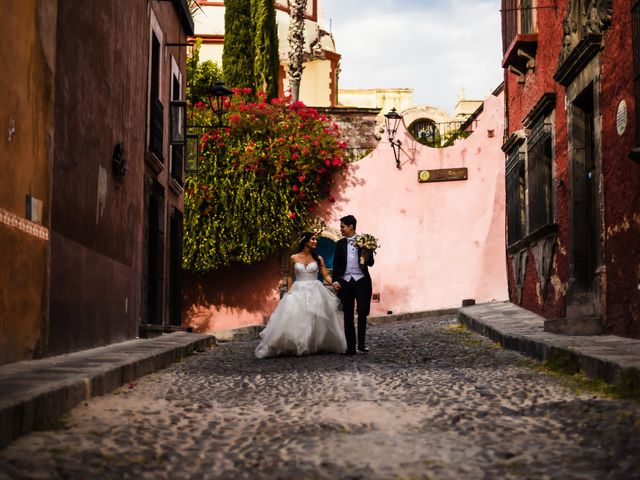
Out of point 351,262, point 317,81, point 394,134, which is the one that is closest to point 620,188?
point 351,262

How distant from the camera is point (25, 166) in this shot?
744 cm

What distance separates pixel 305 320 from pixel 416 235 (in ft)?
41.6

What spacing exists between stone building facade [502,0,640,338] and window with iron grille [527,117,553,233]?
0.02m

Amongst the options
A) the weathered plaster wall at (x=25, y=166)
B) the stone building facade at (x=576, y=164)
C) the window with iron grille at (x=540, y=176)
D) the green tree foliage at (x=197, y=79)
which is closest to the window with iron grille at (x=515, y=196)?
the stone building facade at (x=576, y=164)

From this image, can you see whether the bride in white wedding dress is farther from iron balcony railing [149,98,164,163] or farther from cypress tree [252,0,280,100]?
cypress tree [252,0,280,100]

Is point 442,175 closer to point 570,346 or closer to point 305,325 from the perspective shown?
point 305,325

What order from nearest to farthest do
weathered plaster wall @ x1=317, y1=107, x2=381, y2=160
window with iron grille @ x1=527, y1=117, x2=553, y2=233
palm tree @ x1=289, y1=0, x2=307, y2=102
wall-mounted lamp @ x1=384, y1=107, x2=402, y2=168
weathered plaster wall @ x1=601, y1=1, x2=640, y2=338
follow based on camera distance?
weathered plaster wall @ x1=601, y1=1, x2=640, y2=338, window with iron grille @ x1=527, y1=117, x2=553, y2=233, wall-mounted lamp @ x1=384, y1=107, x2=402, y2=168, weathered plaster wall @ x1=317, y1=107, x2=381, y2=160, palm tree @ x1=289, y1=0, x2=307, y2=102

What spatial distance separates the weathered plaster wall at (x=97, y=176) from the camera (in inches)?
340

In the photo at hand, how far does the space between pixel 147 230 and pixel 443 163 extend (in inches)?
428

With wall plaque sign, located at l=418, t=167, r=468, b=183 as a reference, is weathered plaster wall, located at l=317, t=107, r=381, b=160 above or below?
above

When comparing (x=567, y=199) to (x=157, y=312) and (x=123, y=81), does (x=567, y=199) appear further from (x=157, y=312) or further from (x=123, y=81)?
(x=157, y=312)

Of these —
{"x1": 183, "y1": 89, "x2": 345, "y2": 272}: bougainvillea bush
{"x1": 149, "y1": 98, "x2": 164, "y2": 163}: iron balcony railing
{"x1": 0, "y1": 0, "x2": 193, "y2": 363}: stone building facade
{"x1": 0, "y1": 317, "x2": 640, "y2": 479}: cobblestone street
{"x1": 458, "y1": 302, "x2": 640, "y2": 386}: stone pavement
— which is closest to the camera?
{"x1": 0, "y1": 317, "x2": 640, "y2": 479}: cobblestone street

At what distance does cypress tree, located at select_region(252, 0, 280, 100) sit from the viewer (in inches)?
1051

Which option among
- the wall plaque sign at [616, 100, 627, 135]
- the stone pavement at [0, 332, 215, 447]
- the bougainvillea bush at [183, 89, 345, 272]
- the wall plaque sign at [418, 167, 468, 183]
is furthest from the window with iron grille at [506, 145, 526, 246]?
the stone pavement at [0, 332, 215, 447]
